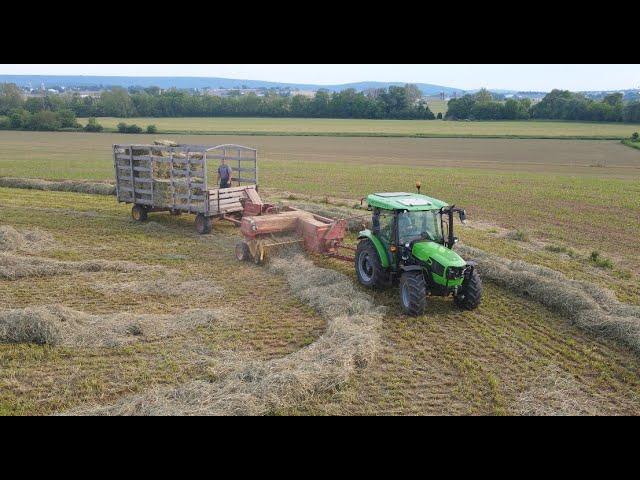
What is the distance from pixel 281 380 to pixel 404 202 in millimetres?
4700

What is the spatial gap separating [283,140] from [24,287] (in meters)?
45.4

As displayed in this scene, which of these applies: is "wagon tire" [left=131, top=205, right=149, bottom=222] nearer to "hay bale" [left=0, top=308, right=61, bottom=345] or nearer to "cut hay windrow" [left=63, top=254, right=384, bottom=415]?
"hay bale" [left=0, top=308, right=61, bottom=345]

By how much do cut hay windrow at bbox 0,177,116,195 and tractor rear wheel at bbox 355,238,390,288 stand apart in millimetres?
15025

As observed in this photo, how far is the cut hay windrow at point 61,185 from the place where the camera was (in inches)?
899

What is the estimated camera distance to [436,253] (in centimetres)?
939

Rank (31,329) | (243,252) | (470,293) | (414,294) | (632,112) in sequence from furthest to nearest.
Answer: (632,112) → (243,252) → (470,293) → (414,294) → (31,329)

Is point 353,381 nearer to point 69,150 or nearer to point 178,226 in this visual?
point 178,226

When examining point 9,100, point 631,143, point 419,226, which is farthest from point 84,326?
point 9,100

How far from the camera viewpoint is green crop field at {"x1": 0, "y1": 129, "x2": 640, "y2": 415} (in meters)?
6.86

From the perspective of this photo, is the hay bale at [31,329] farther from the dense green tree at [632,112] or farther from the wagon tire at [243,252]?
the dense green tree at [632,112]

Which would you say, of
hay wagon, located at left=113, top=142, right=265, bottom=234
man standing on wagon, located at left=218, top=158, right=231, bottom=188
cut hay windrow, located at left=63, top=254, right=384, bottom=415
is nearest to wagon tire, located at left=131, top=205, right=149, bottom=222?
hay wagon, located at left=113, top=142, right=265, bottom=234

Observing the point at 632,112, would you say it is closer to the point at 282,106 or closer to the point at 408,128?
the point at 408,128

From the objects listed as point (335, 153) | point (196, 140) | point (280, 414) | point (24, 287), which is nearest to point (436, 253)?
point (280, 414)

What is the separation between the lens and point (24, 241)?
45.3ft
